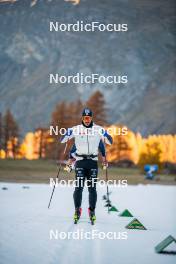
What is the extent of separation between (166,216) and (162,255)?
5.95 meters

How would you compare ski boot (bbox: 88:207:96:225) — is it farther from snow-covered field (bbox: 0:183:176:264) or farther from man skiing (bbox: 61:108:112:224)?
snow-covered field (bbox: 0:183:176:264)

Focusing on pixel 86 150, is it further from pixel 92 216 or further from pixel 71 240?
pixel 71 240

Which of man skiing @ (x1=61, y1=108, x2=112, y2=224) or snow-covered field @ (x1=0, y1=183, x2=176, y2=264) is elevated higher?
man skiing @ (x1=61, y1=108, x2=112, y2=224)

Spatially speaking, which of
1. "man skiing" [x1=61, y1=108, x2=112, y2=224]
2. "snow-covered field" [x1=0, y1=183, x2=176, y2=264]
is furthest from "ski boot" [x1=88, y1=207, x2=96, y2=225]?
"snow-covered field" [x1=0, y1=183, x2=176, y2=264]

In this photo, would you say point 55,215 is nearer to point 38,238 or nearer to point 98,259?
point 38,238

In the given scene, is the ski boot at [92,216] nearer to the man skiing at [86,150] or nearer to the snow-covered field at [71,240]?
the man skiing at [86,150]

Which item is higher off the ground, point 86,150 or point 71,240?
point 86,150

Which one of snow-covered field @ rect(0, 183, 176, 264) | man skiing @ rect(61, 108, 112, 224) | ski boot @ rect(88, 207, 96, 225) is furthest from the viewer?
ski boot @ rect(88, 207, 96, 225)

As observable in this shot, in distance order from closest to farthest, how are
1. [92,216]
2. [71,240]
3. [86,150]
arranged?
[71,240] → [86,150] → [92,216]

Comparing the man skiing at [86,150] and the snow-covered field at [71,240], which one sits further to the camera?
the man skiing at [86,150]

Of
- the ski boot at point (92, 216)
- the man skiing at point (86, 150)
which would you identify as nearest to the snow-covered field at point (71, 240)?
the ski boot at point (92, 216)

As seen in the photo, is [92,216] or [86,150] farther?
[92,216]

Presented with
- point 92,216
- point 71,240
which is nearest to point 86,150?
point 92,216

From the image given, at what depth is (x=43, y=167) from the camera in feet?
159
